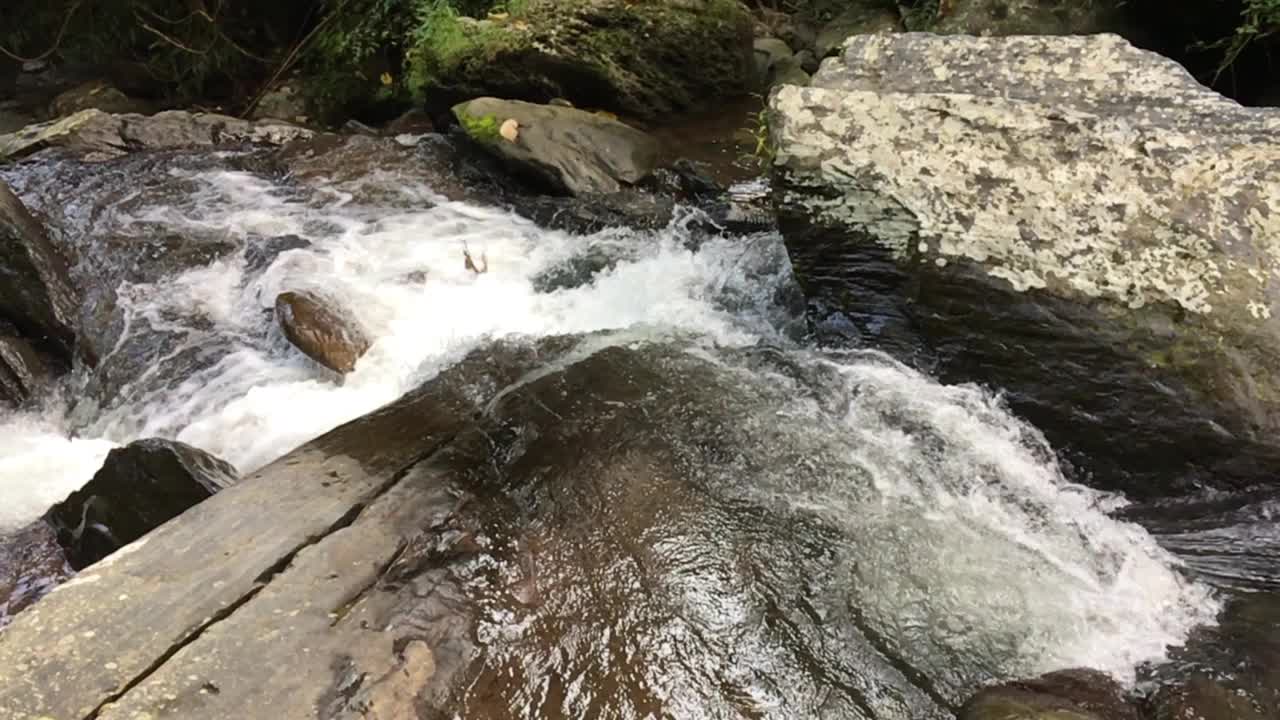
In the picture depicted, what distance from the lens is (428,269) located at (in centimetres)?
553

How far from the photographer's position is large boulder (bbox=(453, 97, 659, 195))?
6.30 m

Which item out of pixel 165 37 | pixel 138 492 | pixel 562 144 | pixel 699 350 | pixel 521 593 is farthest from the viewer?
pixel 165 37

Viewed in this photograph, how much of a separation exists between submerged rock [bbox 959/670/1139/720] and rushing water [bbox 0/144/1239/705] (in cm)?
7

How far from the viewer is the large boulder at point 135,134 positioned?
7.50 m

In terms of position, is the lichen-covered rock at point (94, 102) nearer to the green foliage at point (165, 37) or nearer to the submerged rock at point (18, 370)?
the green foliage at point (165, 37)

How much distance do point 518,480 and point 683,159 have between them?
4.03 metres

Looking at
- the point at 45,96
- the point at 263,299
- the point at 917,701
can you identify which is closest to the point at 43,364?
the point at 263,299

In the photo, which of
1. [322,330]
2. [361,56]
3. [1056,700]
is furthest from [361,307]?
[361,56]

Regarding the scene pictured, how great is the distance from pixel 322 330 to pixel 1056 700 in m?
3.93

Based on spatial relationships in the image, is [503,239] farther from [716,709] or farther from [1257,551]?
[1257,551]

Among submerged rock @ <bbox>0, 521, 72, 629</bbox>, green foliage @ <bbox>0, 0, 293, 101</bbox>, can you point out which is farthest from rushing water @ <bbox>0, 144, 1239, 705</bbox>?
green foliage @ <bbox>0, 0, 293, 101</bbox>

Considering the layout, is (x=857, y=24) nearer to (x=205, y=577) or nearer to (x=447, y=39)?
(x=447, y=39)

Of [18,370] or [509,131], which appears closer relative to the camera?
[18,370]

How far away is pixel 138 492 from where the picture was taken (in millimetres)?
3307
